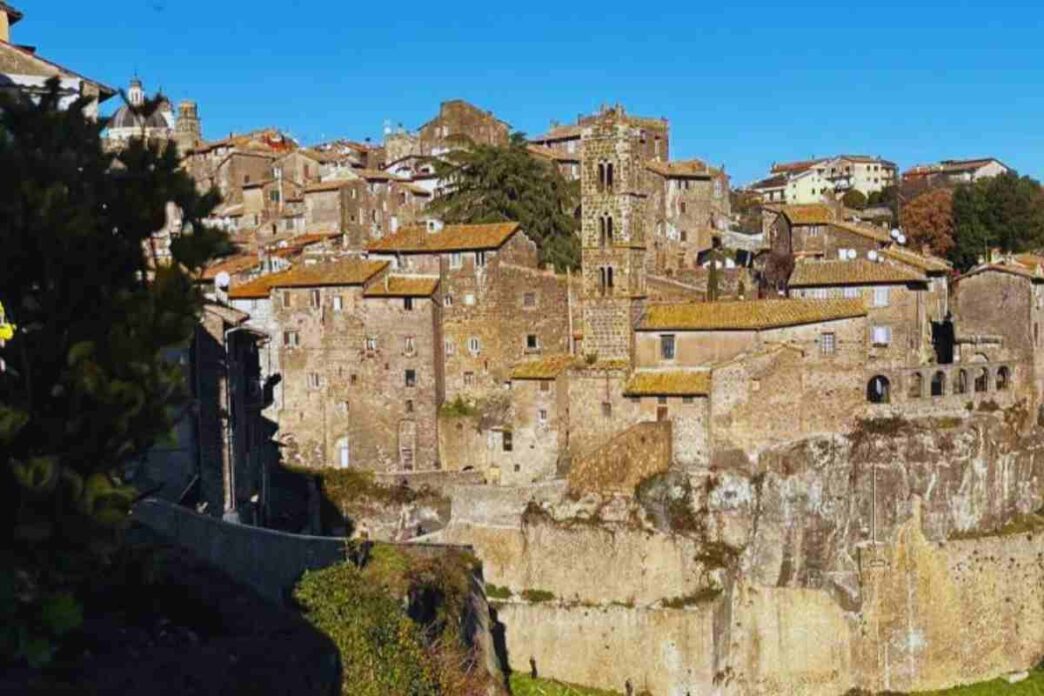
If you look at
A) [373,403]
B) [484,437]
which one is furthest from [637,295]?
[373,403]

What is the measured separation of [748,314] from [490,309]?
31.6ft

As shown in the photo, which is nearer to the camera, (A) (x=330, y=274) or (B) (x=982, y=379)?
(B) (x=982, y=379)

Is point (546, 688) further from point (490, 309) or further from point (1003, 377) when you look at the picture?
point (1003, 377)

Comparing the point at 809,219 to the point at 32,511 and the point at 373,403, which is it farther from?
the point at 32,511

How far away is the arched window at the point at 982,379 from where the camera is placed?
44094 mm

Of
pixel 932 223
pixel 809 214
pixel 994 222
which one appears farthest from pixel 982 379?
pixel 932 223

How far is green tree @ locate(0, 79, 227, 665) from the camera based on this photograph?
1042cm

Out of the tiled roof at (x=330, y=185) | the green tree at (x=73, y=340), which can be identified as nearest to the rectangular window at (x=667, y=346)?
the tiled roof at (x=330, y=185)

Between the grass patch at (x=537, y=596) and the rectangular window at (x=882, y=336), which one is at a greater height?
the rectangular window at (x=882, y=336)

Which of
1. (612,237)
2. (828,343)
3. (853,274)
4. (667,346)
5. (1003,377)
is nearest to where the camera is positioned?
(828,343)

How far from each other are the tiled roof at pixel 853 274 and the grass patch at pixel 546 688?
16954mm

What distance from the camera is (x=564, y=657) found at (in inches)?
1554

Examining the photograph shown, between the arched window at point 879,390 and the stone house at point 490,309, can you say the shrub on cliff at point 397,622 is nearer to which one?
the stone house at point 490,309

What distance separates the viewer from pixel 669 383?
133ft
